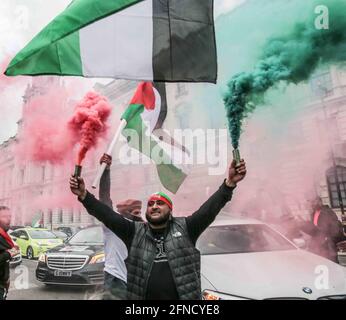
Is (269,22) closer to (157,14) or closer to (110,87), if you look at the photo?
(157,14)

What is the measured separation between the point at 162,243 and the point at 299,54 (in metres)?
2.66

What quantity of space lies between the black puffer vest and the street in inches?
45.9

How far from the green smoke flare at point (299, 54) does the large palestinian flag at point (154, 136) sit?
0.81m

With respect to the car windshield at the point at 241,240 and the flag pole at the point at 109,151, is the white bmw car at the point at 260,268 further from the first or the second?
the flag pole at the point at 109,151

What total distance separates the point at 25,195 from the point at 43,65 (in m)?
2.39

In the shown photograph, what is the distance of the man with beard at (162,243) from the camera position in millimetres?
2197

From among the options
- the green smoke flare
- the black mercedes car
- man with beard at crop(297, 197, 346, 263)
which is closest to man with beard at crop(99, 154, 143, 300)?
the black mercedes car

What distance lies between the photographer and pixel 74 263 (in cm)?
450

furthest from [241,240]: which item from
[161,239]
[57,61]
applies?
[57,61]

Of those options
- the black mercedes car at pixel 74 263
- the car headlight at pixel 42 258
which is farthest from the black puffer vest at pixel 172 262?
the car headlight at pixel 42 258

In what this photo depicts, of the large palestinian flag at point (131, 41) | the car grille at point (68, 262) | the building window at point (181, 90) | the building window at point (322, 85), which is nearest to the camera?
the large palestinian flag at point (131, 41)

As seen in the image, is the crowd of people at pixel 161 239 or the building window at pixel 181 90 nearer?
the crowd of people at pixel 161 239

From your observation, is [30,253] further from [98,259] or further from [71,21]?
[71,21]
